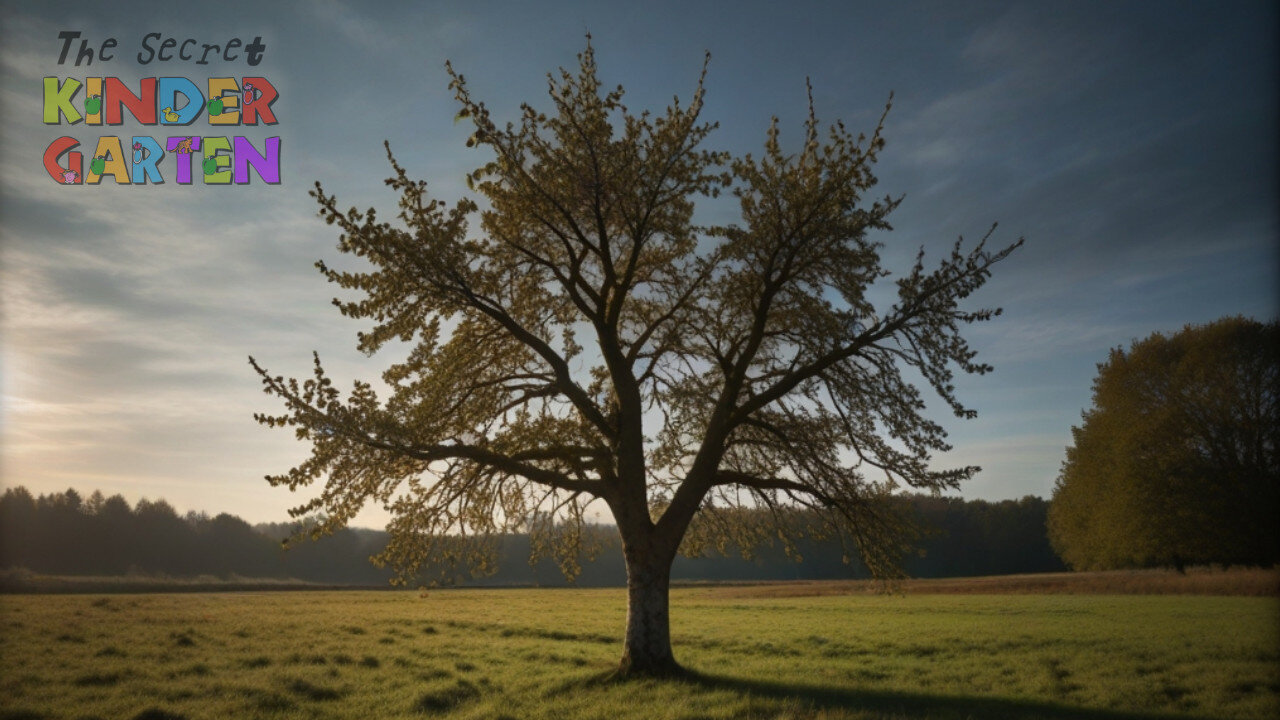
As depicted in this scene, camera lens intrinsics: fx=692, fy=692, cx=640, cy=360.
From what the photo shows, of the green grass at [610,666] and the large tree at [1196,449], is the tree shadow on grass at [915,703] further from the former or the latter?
the large tree at [1196,449]

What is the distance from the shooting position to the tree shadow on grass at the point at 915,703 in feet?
40.2

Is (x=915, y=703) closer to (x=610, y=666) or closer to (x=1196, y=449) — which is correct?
(x=610, y=666)

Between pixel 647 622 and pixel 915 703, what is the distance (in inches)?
214

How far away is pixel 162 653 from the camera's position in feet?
59.7

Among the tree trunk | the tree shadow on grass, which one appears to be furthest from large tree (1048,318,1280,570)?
the tree trunk

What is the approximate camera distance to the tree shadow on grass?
12.2 m

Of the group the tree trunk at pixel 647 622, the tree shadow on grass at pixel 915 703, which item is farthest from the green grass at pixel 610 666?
the tree trunk at pixel 647 622

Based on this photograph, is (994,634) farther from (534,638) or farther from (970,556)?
(970,556)

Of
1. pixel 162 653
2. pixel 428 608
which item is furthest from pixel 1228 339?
pixel 162 653

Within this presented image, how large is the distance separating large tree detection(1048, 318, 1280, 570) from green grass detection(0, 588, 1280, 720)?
5.74 m

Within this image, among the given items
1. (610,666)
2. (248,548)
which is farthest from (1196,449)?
(248,548)

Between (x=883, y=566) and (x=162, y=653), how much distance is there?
18425 millimetres

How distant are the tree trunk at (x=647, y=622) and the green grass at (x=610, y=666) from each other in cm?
65

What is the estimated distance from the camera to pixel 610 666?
1609 cm
